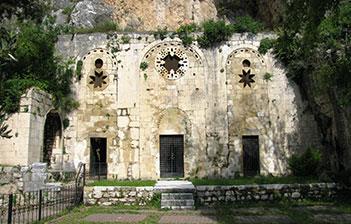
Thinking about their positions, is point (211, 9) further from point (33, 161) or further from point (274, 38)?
point (33, 161)

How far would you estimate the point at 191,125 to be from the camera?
61.4 feet

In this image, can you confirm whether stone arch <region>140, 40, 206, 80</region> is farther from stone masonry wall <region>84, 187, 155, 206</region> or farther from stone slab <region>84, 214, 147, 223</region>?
stone slab <region>84, 214, 147, 223</region>

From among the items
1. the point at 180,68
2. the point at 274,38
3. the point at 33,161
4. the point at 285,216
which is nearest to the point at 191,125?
the point at 180,68

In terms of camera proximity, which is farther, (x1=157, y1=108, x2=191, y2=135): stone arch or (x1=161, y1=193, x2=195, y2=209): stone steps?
(x1=157, y1=108, x2=191, y2=135): stone arch

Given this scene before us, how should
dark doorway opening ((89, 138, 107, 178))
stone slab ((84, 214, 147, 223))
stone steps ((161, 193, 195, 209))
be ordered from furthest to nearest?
dark doorway opening ((89, 138, 107, 178)) < stone steps ((161, 193, 195, 209)) < stone slab ((84, 214, 147, 223))

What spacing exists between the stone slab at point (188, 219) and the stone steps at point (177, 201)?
52.1 inches

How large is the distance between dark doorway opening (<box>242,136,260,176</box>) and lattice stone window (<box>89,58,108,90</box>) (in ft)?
24.9

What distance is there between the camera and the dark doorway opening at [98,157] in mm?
18308

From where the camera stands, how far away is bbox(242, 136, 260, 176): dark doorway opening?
60.7 feet

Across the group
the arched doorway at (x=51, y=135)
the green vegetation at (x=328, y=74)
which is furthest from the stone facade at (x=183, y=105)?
the green vegetation at (x=328, y=74)

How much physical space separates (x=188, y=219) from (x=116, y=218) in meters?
1.96

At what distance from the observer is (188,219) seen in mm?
10094

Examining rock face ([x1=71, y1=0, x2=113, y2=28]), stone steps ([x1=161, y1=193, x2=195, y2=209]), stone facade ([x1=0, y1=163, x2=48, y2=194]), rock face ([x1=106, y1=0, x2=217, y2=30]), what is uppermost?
rock face ([x1=106, y1=0, x2=217, y2=30])

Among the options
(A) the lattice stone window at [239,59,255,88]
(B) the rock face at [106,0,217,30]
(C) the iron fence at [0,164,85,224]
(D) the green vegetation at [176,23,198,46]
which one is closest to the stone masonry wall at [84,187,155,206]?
(C) the iron fence at [0,164,85,224]
